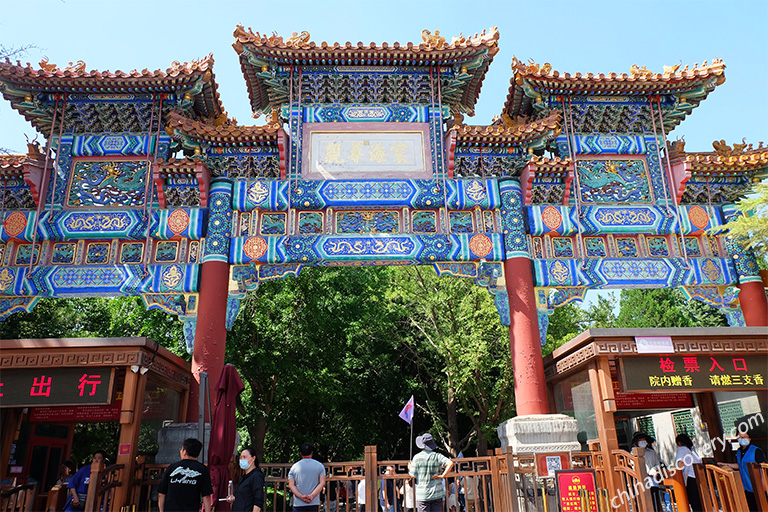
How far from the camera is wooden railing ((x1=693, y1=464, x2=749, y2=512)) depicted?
22.5 feet

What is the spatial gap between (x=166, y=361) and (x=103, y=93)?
6.35 m

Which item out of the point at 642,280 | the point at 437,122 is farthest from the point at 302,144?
the point at 642,280

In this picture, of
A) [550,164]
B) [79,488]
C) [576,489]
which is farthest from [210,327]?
[550,164]

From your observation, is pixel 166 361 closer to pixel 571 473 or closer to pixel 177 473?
pixel 177 473

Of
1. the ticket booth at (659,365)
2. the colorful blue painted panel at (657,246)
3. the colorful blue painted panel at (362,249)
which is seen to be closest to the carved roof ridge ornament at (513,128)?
the colorful blue painted panel at (362,249)

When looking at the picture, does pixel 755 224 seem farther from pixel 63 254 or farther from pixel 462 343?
pixel 63 254

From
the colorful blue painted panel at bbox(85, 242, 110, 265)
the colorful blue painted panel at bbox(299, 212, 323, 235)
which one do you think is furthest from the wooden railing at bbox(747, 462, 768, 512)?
the colorful blue painted panel at bbox(85, 242, 110, 265)

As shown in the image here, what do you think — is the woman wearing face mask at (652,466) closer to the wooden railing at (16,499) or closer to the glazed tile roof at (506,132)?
the glazed tile roof at (506,132)

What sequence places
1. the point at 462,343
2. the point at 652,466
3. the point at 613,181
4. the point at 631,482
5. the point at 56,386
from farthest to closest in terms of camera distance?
the point at 462,343, the point at 613,181, the point at 56,386, the point at 652,466, the point at 631,482

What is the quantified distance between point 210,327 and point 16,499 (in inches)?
164

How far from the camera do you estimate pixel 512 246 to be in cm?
1161

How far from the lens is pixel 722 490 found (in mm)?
7211

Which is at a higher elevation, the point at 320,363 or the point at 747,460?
the point at 320,363

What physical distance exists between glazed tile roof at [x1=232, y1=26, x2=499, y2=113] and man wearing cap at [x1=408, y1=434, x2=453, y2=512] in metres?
8.52
